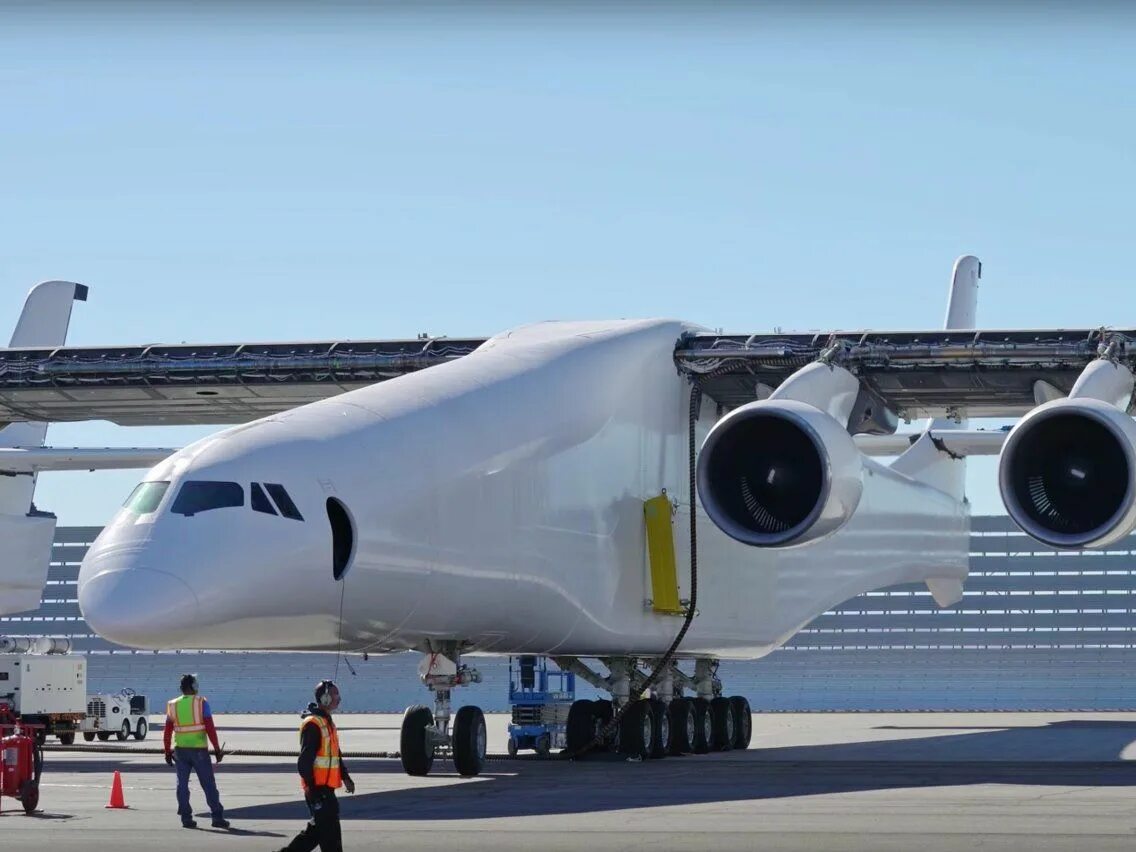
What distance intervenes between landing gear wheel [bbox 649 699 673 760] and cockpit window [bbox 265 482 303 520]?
960 cm

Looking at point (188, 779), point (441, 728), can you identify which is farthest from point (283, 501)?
point (441, 728)

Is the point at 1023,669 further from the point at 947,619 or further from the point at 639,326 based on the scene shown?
the point at 639,326

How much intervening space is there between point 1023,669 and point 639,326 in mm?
31366

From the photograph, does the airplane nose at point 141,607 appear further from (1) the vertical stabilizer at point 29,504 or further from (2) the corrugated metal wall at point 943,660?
(2) the corrugated metal wall at point 943,660

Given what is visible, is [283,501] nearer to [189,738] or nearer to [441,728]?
[189,738]

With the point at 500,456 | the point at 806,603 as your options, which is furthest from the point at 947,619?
the point at 500,456

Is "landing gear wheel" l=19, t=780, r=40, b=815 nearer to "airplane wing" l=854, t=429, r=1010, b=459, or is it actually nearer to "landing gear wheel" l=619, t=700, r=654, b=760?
"landing gear wheel" l=619, t=700, r=654, b=760

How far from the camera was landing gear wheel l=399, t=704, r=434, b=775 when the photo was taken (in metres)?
20.9

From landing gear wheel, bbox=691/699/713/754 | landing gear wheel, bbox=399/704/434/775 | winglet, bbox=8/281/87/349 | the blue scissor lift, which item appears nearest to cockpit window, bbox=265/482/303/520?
landing gear wheel, bbox=399/704/434/775

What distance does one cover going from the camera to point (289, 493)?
57.4 feet

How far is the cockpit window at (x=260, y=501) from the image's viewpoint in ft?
56.7

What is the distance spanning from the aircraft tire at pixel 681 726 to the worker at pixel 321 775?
13353mm

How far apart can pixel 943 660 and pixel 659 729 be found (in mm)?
29347

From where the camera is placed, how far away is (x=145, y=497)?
17.4 meters
